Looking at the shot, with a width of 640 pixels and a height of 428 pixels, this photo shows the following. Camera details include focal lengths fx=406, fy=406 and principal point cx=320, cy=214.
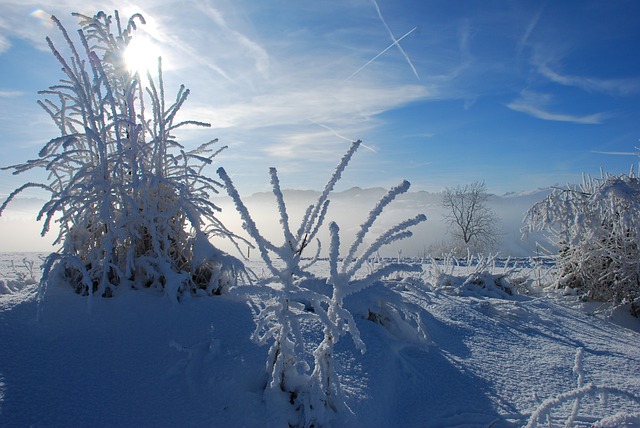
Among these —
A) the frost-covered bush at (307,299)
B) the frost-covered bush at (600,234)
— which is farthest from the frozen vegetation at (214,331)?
the frost-covered bush at (600,234)

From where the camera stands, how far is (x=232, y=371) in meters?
2.23

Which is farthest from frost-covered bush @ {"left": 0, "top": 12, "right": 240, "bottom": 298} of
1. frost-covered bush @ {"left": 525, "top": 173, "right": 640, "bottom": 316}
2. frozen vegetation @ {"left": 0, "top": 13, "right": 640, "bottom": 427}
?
frost-covered bush @ {"left": 525, "top": 173, "right": 640, "bottom": 316}

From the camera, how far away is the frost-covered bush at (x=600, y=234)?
16.5ft

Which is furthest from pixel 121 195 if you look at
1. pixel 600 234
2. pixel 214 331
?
pixel 600 234

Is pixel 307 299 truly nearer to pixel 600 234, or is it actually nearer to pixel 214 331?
pixel 214 331

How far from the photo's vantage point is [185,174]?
132 inches

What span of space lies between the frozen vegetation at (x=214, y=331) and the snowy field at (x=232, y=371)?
1 cm

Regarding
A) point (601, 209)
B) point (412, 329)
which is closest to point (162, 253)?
point (412, 329)

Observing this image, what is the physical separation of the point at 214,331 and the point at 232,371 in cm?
42

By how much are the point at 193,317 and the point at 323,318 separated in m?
1.18

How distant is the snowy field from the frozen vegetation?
0.03ft

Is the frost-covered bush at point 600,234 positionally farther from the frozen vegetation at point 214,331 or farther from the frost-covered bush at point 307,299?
the frost-covered bush at point 307,299

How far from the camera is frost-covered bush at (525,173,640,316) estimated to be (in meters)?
5.02

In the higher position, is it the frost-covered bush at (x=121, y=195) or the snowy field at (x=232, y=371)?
the frost-covered bush at (x=121, y=195)
